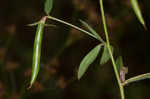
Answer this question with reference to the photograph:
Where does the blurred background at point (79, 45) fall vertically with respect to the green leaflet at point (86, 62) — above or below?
below

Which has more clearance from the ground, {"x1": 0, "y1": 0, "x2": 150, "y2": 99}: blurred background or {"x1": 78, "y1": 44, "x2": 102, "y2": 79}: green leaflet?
{"x1": 78, "y1": 44, "x2": 102, "y2": 79}: green leaflet

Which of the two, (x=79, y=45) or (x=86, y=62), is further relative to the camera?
(x=79, y=45)

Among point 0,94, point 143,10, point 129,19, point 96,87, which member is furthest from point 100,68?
point 0,94

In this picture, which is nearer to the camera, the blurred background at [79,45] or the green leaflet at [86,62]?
the green leaflet at [86,62]

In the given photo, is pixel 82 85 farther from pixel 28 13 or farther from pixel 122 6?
pixel 28 13

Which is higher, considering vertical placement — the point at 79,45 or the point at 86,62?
the point at 86,62

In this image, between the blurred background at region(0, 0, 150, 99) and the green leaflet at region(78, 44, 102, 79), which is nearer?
the green leaflet at region(78, 44, 102, 79)

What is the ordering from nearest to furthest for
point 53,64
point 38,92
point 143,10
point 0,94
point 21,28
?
1. point 0,94
2. point 38,92
3. point 53,64
4. point 143,10
5. point 21,28

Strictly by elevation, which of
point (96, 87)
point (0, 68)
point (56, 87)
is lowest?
point (96, 87)
